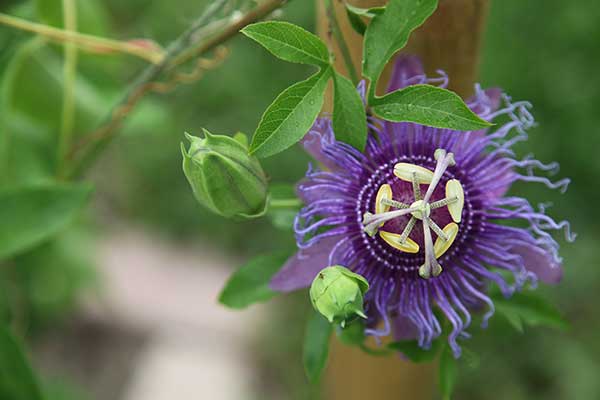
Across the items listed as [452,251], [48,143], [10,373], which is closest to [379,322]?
[452,251]

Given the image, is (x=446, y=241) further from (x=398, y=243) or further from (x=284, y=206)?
(x=284, y=206)

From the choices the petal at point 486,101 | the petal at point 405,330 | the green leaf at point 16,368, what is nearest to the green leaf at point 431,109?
the petal at point 486,101

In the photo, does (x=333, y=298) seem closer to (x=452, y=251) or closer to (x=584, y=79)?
(x=452, y=251)

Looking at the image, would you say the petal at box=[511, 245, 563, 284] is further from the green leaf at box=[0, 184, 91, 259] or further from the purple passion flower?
the green leaf at box=[0, 184, 91, 259]

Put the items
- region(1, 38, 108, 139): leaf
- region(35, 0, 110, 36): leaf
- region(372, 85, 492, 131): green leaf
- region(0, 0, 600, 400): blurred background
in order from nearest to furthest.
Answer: region(372, 85, 492, 131): green leaf < region(35, 0, 110, 36): leaf < region(1, 38, 108, 139): leaf < region(0, 0, 600, 400): blurred background

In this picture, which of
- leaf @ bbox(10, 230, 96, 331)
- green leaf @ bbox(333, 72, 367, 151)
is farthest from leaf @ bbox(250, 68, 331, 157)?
leaf @ bbox(10, 230, 96, 331)

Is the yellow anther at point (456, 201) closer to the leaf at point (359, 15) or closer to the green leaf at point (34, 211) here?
the leaf at point (359, 15)

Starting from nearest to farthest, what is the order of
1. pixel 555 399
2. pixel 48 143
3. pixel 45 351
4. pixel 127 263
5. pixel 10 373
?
pixel 10 373
pixel 48 143
pixel 555 399
pixel 45 351
pixel 127 263
